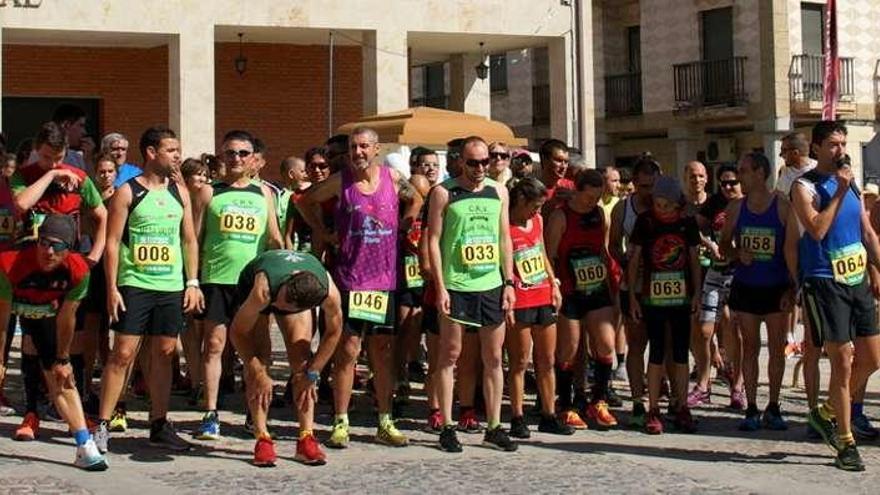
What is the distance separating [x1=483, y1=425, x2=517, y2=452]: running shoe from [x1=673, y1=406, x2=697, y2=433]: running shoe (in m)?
1.51

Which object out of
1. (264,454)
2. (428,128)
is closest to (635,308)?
(264,454)

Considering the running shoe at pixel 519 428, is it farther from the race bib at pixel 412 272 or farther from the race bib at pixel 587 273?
the race bib at pixel 412 272

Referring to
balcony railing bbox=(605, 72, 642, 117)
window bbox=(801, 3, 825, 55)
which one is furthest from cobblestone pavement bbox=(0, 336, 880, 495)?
balcony railing bbox=(605, 72, 642, 117)

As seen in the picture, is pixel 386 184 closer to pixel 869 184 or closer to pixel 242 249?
pixel 242 249

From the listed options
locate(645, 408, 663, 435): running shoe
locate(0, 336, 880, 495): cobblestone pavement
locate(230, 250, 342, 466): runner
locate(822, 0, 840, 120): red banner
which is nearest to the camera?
locate(0, 336, 880, 495): cobblestone pavement

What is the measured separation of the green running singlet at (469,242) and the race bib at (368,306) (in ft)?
1.46

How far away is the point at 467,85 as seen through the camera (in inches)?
1021

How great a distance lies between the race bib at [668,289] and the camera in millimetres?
10750

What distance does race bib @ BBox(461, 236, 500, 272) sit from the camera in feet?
32.8

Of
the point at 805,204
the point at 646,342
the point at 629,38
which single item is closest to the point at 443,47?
the point at 646,342

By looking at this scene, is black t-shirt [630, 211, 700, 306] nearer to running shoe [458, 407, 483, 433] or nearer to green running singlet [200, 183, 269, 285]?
running shoe [458, 407, 483, 433]

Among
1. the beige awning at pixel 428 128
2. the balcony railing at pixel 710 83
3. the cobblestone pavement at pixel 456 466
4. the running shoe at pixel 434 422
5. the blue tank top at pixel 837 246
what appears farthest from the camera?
the balcony railing at pixel 710 83

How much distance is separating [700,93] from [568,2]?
1775cm

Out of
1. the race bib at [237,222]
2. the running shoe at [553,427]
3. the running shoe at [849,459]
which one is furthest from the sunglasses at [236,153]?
the running shoe at [849,459]
